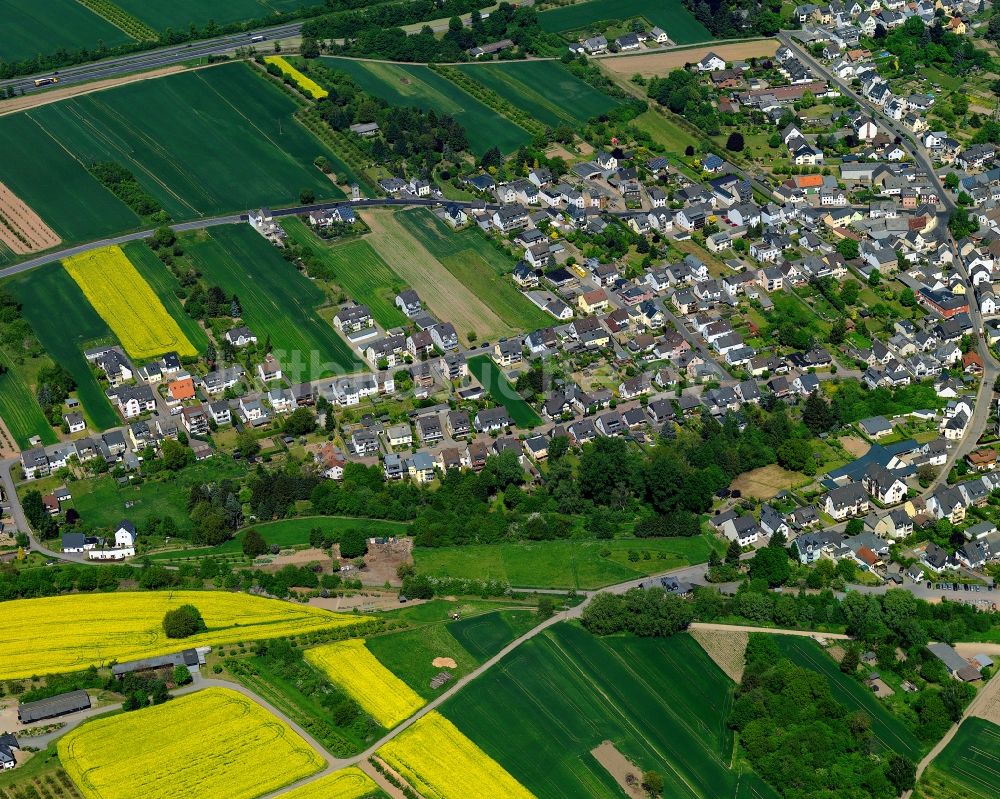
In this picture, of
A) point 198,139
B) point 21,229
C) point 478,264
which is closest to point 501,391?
point 478,264

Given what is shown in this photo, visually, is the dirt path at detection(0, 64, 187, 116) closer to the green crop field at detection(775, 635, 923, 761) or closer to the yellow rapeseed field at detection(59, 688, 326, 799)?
the yellow rapeseed field at detection(59, 688, 326, 799)

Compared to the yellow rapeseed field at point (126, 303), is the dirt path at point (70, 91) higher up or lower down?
higher up

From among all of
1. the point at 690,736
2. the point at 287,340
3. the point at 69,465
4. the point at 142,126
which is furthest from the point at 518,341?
the point at 142,126

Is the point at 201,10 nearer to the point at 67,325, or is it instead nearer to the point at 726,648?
the point at 67,325

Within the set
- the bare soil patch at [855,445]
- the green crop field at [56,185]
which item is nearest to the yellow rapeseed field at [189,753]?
the bare soil patch at [855,445]

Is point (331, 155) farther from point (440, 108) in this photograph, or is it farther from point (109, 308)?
point (109, 308)

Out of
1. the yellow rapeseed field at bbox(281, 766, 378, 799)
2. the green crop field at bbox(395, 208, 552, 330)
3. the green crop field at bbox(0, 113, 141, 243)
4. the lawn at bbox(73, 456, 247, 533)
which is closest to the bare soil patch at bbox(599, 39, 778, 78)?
the green crop field at bbox(395, 208, 552, 330)

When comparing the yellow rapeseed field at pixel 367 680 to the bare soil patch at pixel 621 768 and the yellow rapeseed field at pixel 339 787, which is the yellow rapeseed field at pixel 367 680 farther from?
the bare soil patch at pixel 621 768
